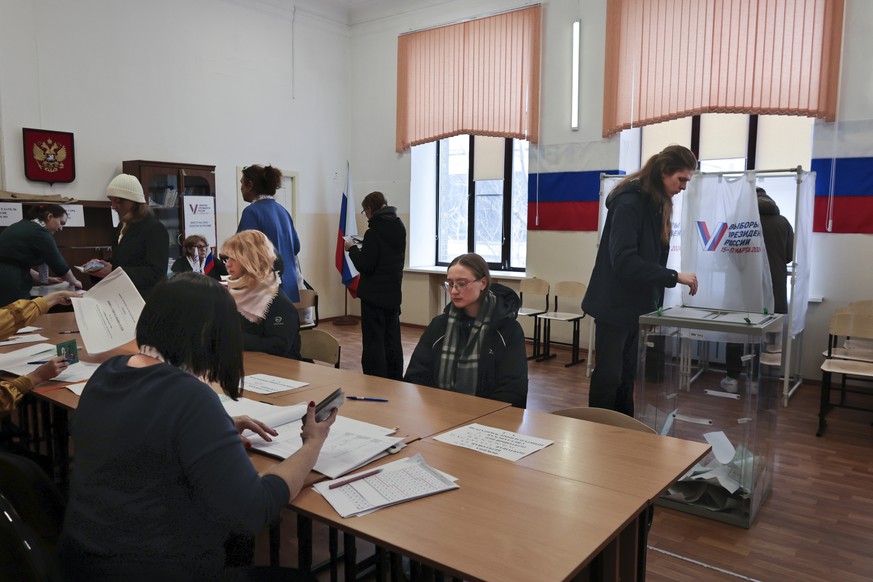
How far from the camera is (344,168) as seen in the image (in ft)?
28.2

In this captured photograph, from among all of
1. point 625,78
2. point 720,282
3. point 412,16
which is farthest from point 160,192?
point 720,282

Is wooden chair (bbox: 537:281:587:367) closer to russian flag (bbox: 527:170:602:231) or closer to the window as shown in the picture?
russian flag (bbox: 527:170:602:231)

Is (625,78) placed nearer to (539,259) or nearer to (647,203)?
(539,259)

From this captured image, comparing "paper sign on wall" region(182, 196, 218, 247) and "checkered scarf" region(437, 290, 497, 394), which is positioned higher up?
"paper sign on wall" region(182, 196, 218, 247)

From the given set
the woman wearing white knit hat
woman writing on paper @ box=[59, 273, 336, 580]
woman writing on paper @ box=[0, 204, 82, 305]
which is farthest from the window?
woman writing on paper @ box=[59, 273, 336, 580]

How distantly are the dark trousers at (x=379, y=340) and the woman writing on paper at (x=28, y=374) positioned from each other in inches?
82.2

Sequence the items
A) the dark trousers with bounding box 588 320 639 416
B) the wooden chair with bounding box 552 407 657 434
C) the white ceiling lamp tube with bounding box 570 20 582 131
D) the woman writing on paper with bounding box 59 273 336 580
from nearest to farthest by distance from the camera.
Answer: the woman writing on paper with bounding box 59 273 336 580, the wooden chair with bounding box 552 407 657 434, the dark trousers with bounding box 588 320 639 416, the white ceiling lamp tube with bounding box 570 20 582 131

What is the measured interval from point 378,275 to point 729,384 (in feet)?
7.71

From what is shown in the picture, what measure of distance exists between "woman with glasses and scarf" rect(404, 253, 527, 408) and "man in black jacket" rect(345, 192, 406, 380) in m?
1.91

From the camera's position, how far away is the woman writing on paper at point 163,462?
118 centimetres

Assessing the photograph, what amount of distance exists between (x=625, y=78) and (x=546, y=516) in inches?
221

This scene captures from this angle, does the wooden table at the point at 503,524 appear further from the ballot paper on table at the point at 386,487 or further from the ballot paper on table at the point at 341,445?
the ballot paper on table at the point at 341,445

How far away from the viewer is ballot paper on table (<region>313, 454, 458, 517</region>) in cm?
145

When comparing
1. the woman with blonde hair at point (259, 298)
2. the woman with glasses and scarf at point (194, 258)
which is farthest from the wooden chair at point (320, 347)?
the woman with glasses and scarf at point (194, 258)
